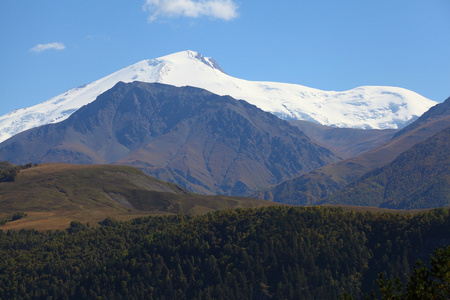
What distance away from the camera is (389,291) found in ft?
227

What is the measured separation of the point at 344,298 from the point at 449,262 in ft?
39.8

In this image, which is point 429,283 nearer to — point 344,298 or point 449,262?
point 449,262

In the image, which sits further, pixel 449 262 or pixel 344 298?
pixel 344 298

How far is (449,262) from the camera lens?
66812mm

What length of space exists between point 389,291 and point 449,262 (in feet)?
23.4

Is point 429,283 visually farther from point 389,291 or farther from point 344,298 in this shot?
point 344,298

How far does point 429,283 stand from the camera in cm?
6869

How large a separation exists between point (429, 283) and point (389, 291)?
4331 mm

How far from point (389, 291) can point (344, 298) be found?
5110 mm

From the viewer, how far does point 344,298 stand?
7125 cm

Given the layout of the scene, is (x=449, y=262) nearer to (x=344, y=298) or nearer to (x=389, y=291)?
(x=389, y=291)

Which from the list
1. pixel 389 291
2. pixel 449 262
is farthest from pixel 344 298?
pixel 449 262

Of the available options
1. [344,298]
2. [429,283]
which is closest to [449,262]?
[429,283]
